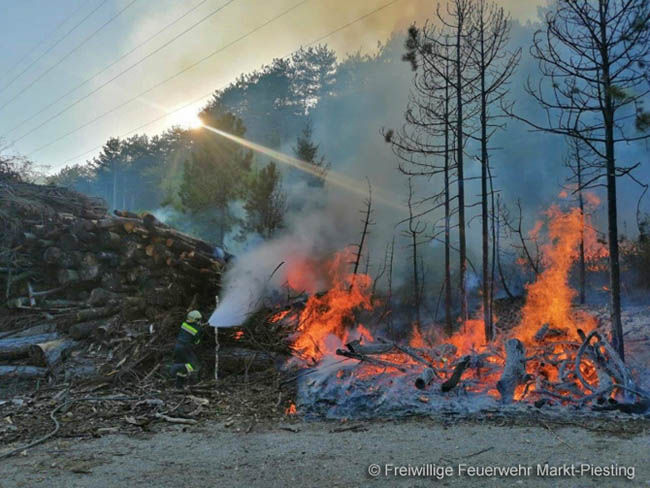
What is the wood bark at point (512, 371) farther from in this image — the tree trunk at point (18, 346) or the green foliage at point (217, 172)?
the green foliage at point (217, 172)

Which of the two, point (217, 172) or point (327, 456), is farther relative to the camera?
point (217, 172)

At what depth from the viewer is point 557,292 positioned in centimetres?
1238

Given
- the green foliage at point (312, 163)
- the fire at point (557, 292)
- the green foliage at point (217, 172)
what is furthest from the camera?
the green foliage at point (312, 163)

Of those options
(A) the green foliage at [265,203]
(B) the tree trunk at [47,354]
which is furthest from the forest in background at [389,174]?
(B) the tree trunk at [47,354]

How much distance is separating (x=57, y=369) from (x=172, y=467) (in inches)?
193

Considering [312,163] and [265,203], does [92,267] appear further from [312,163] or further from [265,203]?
[312,163]

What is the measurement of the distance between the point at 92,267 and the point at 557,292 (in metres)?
12.8

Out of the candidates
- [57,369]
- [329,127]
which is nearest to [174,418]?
[57,369]

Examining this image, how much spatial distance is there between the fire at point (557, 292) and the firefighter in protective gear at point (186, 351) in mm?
6967

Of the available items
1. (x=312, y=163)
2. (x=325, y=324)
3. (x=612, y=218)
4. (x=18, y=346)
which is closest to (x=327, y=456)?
(x=325, y=324)

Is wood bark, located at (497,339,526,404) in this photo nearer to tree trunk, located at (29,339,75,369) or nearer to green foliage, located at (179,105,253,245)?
tree trunk, located at (29,339,75,369)

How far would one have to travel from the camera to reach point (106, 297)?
10742 millimetres

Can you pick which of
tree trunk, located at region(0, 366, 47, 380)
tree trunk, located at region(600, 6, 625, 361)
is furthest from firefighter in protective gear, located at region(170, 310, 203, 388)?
tree trunk, located at region(600, 6, 625, 361)

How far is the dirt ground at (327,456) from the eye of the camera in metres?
4.37
